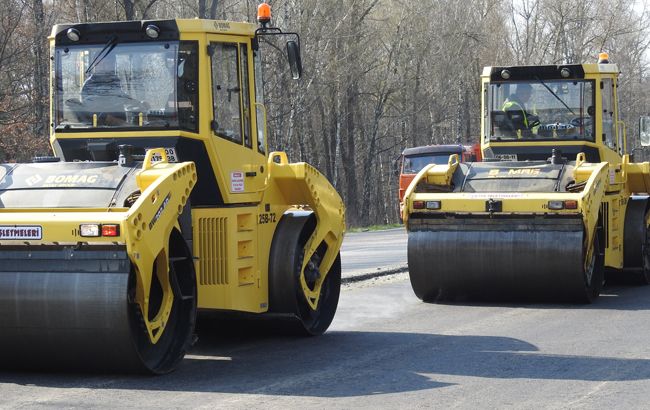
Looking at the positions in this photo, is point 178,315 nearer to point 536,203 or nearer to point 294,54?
point 294,54

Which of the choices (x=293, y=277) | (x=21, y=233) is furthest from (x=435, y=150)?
(x=21, y=233)

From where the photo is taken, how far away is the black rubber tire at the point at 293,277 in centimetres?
1010

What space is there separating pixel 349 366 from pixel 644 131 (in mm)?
8769

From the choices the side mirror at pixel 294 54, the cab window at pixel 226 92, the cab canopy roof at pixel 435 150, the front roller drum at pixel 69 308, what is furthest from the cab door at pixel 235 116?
the cab canopy roof at pixel 435 150

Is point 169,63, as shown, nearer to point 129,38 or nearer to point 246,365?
point 129,38

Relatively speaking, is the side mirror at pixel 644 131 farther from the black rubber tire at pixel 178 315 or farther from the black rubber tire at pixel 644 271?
the black rubber tire at pixel 178 315

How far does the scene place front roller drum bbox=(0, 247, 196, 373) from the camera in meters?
7.62

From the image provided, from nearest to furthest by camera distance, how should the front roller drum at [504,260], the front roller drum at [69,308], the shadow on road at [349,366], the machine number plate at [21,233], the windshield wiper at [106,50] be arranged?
the front roller drum at [69,308] → the machine number plate at [21,233] → the shadow on road at [349,366] → the windshield wiper at [106,50] → the front roller drum at [504,260]

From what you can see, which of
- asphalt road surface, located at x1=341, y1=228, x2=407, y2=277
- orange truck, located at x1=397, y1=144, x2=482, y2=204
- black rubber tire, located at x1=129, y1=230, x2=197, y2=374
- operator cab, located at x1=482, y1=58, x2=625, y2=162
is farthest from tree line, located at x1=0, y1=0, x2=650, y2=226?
black rubber tire, located at x1=129, y1=230, x2=197, y2=374

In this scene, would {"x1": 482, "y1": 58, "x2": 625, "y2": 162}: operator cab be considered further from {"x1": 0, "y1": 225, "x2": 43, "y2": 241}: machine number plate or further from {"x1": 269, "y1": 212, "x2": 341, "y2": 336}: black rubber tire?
{"x1": 0, "y1": 225, "x2": 43, "y2": 241}: machine number plate

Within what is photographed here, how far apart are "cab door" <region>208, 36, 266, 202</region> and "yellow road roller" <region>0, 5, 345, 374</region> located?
17mm

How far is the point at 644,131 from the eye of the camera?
16.2m

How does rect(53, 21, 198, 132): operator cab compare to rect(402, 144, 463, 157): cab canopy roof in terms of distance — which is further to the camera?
rect(402, 144, 463, 157): cab canopy roof

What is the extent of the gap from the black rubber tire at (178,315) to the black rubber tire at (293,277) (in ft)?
5.02
